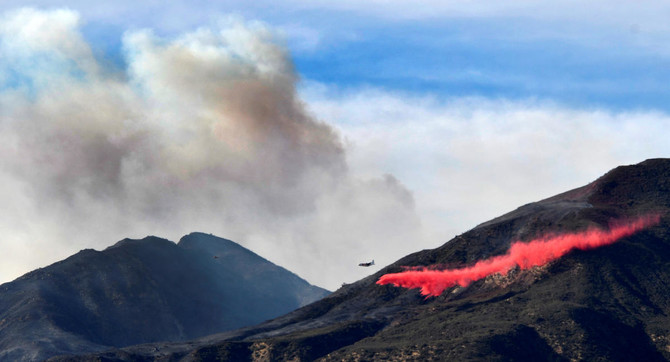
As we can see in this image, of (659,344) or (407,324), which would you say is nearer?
(659,344)

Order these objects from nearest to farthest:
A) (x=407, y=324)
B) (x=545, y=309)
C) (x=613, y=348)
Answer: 1. (x=613, y=348)
2. (x=545, y=309)
3. (x=407, y=324)

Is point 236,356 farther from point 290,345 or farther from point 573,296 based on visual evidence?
point 573,296

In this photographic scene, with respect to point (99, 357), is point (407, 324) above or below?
below

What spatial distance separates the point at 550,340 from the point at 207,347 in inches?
3020

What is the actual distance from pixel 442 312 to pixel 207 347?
5557 centimetres

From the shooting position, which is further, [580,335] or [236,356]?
[236,356]

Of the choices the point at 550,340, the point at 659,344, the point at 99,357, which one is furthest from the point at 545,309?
the point at 99,357

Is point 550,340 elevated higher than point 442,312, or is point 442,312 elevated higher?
point 442,312

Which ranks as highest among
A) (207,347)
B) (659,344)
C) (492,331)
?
(207,347)

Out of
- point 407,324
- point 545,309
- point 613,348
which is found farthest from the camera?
point 407,324

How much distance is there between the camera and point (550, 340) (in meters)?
175

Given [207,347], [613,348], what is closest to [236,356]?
[207,347]

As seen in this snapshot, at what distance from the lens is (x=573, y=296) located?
195625mm

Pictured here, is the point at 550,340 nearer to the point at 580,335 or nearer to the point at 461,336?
the point at 580,335
